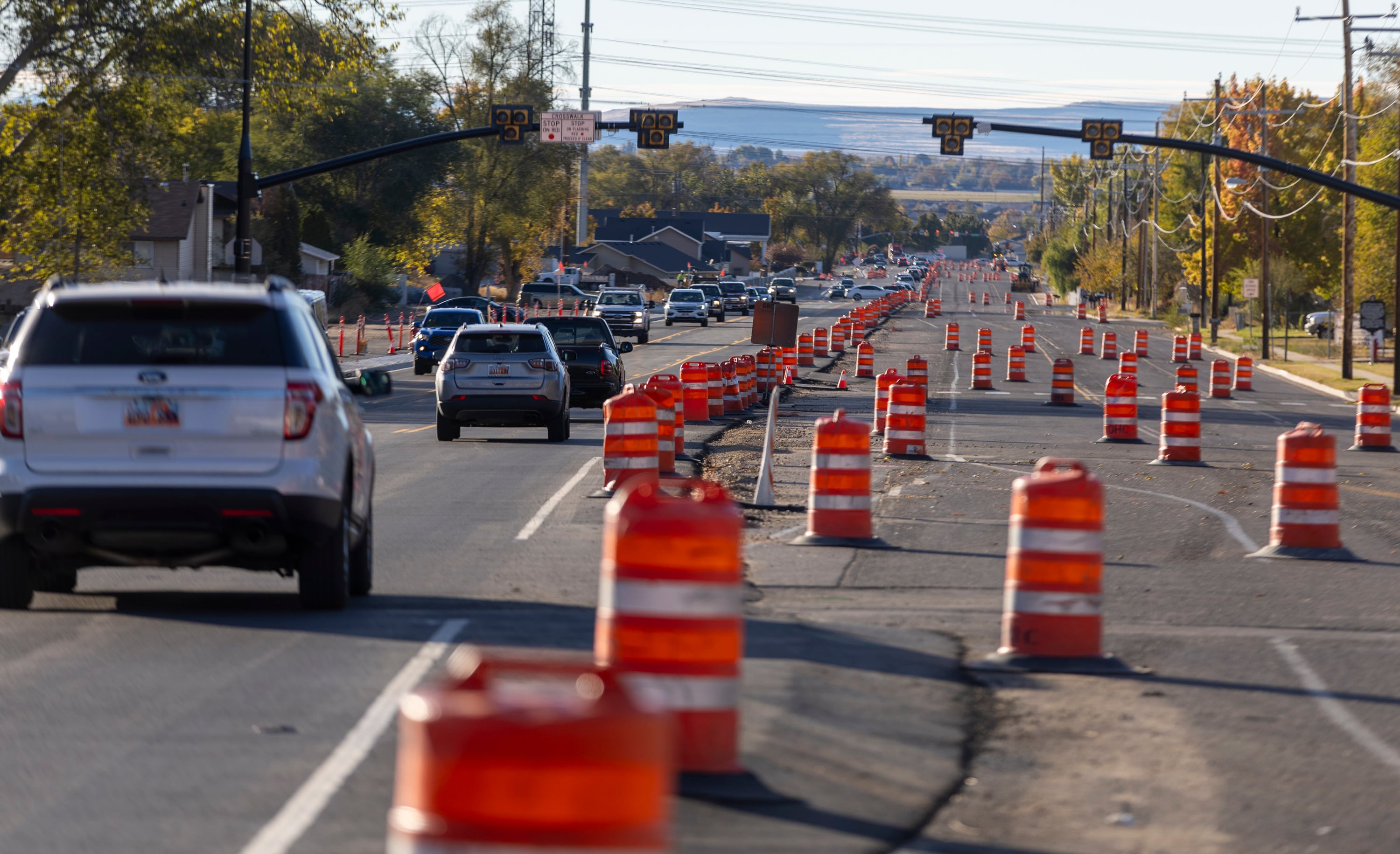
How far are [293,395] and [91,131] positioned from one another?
115 ft

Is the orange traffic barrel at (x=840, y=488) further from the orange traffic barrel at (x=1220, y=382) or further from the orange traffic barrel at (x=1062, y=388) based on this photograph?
the orange traffic barrel at (x=1220, y=382)

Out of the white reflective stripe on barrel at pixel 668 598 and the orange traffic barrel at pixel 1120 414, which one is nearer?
the white reflective stripe on barrel at pixel 668 598

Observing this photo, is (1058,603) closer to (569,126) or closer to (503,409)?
(503,409)

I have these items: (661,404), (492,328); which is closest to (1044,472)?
(661,404)

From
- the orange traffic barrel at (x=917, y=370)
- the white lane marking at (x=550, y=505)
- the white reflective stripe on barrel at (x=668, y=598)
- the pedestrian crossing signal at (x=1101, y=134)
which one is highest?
the pedestrian crossing signal at (x=1101, y=134)

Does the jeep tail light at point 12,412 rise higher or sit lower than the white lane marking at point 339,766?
higher

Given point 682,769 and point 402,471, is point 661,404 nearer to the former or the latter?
A: point 402,471

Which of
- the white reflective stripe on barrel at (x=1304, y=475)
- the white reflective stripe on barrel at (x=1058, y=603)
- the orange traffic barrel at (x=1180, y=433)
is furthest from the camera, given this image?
the orange traffic barrel at (x=1180, y=433)

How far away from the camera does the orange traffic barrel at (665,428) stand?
62.1 ft

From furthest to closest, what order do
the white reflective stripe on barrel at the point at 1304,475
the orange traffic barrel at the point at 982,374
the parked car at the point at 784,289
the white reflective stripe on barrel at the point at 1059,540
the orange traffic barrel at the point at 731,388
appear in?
1. the parked car at the point at 784,289
2. the orange traffic barrel at the point at 982,374
3. the orange traffic barrel at the point at 731,388
4. the white reflective stripe on barrel at the point at 1304,475
5. the white reflective stripe on barrel at the point at 1059,540

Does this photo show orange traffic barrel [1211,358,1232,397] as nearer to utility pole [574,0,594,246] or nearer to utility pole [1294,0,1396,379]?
utility pole [1294,0,1396,379]

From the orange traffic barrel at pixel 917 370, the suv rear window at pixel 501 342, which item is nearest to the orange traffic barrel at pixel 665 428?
the suv rear window at pixel 501 342

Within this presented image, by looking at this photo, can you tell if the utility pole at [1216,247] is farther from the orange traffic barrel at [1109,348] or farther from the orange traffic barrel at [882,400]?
the orange traffic barrel at [882,400]

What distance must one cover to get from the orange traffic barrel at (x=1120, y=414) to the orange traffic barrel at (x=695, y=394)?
6518 millimetres
